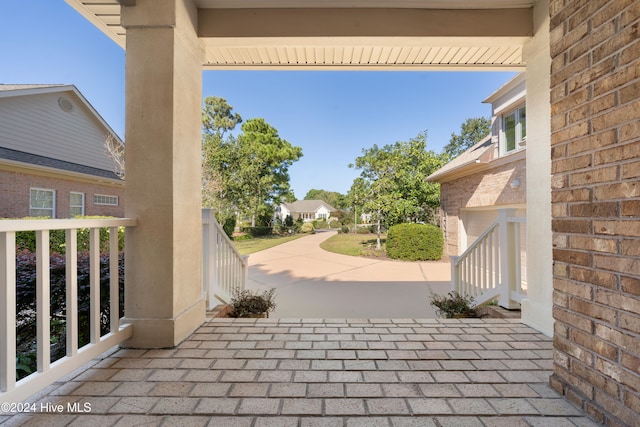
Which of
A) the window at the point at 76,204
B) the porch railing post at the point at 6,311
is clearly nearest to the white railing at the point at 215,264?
the porch railing post at the point at 6,311

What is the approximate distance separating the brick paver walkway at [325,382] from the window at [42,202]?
1007 centimetres

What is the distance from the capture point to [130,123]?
220cm

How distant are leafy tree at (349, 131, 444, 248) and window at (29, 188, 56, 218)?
35.9 feet

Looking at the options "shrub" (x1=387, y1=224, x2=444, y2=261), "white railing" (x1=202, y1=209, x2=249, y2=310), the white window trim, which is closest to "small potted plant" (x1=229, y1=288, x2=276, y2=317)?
"white railing" (x1=202, y1=209, x2=249, y2=310)

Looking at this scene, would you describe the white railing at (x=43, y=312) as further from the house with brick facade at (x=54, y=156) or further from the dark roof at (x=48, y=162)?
the dark roof at (x=48, y=162)

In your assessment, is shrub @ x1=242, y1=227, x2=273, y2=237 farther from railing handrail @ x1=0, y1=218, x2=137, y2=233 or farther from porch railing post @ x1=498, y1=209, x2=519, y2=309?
→ railing handrail @ x1=0, y1=218, x2=137, y2=233

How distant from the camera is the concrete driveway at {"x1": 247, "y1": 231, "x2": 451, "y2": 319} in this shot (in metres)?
4.48

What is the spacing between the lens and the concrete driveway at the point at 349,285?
448 centimetres

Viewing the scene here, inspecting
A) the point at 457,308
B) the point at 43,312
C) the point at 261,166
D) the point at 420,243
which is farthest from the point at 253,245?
the point at 43,312

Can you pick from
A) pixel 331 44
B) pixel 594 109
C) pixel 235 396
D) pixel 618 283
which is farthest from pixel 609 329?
pixel 331 44

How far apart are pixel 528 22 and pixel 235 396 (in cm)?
379

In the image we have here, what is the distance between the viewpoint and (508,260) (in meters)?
3.15

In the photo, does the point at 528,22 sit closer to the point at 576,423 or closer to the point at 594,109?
the point at 594,109

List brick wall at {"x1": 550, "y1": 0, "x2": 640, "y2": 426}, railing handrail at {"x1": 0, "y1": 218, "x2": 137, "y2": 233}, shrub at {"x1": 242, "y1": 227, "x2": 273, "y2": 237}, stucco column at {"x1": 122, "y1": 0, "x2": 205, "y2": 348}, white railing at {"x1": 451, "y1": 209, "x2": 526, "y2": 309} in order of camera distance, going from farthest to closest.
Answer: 1. shrub at {"x1": 242, "y1": 227, "x2": 273, "y2": 237}
2. white railing at {"x1": 451, "y1": 209, "x2": 526, "y2": 309}
3. stucco column at {"x1": 122, "y1": 0, "x2": 205, "y2": 348}
4. railing handrail at {"x1": 0, "y1": 218, "x2": 137, "y2": 233}
5. brick wall at {"x1": 550, "y1": 0, "x2": 640, "y2": 426}
